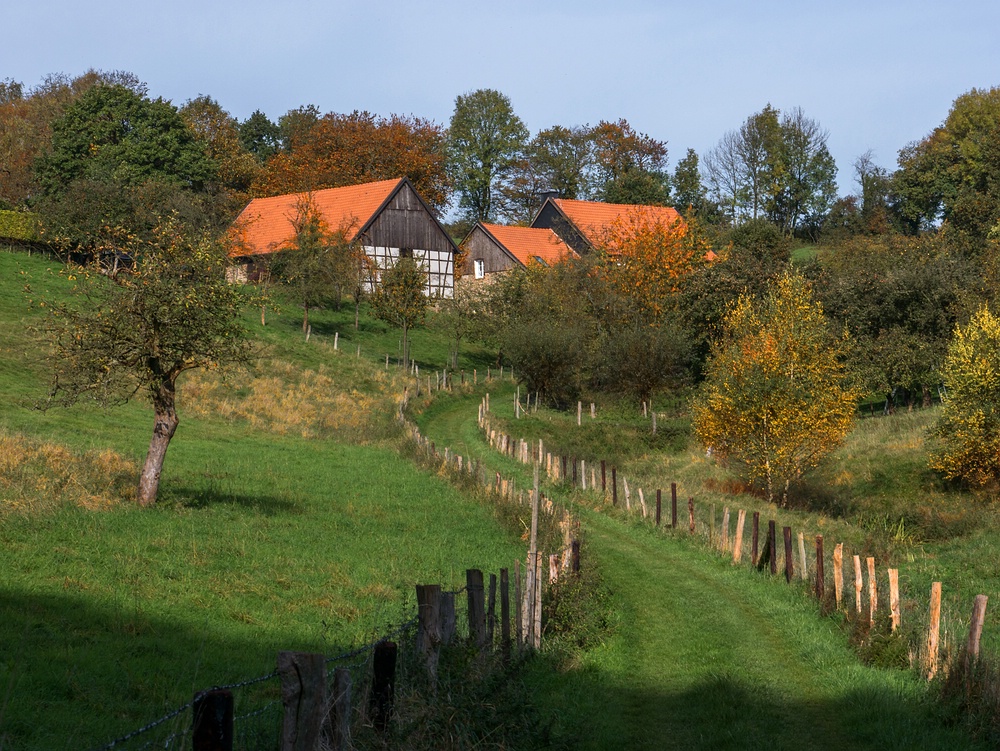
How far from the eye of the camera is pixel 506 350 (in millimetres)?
63844

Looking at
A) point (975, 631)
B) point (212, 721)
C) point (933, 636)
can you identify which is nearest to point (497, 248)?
point (933, 636)

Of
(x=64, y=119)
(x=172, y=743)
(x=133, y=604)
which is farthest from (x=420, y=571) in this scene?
(x=64, y=119)

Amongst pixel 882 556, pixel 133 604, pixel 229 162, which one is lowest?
pixel 882 556

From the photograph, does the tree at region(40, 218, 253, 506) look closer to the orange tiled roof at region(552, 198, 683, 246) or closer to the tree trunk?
the tree trunk

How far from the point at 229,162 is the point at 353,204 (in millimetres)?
21585

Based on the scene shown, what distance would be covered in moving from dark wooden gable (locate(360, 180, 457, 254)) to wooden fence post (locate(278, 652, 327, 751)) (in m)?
78.4

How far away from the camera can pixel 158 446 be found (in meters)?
26.4

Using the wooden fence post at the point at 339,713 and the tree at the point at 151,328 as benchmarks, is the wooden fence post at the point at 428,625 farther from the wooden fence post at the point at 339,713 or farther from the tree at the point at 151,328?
the tree at the point at 151,328

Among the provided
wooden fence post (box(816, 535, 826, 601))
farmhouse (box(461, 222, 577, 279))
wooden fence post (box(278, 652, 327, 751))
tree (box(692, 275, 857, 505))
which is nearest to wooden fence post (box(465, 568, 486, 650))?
wooden fence post (box(278, 652, 327, 751))

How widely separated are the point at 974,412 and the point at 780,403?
840 cm

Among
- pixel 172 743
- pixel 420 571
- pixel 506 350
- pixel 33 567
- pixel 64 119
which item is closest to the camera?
pixel 172 743

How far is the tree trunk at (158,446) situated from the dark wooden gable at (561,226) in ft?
228

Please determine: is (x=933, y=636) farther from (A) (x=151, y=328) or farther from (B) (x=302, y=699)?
(A) (x=151, y=328)

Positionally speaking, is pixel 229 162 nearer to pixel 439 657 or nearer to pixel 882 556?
pixel 882 556
